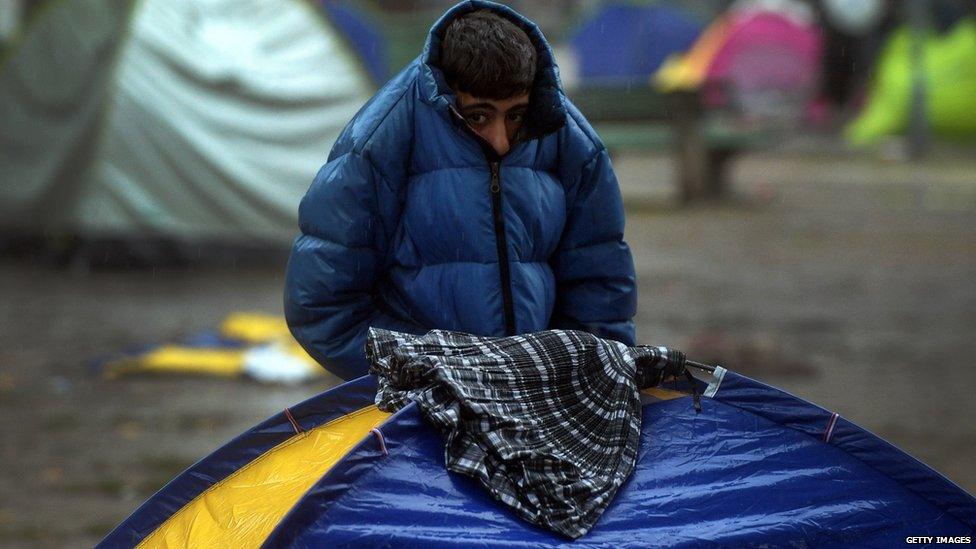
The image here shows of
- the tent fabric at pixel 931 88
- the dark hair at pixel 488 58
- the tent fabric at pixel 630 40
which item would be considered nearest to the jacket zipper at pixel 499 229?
the dark hair at pixel 488 58

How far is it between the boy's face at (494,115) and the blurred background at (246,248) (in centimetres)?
256

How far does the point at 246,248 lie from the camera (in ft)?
33.0

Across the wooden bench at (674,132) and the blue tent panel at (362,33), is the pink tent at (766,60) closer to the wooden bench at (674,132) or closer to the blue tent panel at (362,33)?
the blue tent panel at (362,33)

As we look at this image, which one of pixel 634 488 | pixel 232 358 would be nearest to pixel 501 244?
pixel 634 488

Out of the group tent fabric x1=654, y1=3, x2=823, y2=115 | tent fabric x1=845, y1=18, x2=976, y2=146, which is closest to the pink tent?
tent fabric x1=654, y1=3, x2=823, y2=115

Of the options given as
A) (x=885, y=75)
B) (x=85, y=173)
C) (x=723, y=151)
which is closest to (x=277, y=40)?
(x=85, y=173)

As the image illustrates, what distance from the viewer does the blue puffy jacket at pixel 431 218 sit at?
268 centimetres

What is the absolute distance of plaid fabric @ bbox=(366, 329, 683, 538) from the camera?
2.31 metres

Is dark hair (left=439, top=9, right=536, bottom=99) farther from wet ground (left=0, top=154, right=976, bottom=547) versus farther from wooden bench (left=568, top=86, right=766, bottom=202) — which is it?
wooden bench (left=568, top=86, right=766, bottom=202)

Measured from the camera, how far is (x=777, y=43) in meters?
20.0

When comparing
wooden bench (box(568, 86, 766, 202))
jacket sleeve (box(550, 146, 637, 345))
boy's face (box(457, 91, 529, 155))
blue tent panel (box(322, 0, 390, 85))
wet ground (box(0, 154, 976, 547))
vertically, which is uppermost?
blue tent panel (box(322, 0, 390, 85))

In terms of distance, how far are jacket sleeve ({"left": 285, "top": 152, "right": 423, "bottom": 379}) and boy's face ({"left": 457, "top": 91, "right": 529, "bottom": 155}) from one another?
9.0 inches

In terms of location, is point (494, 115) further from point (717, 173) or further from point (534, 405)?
point (717, 173)

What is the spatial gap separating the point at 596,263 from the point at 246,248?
295 inches
